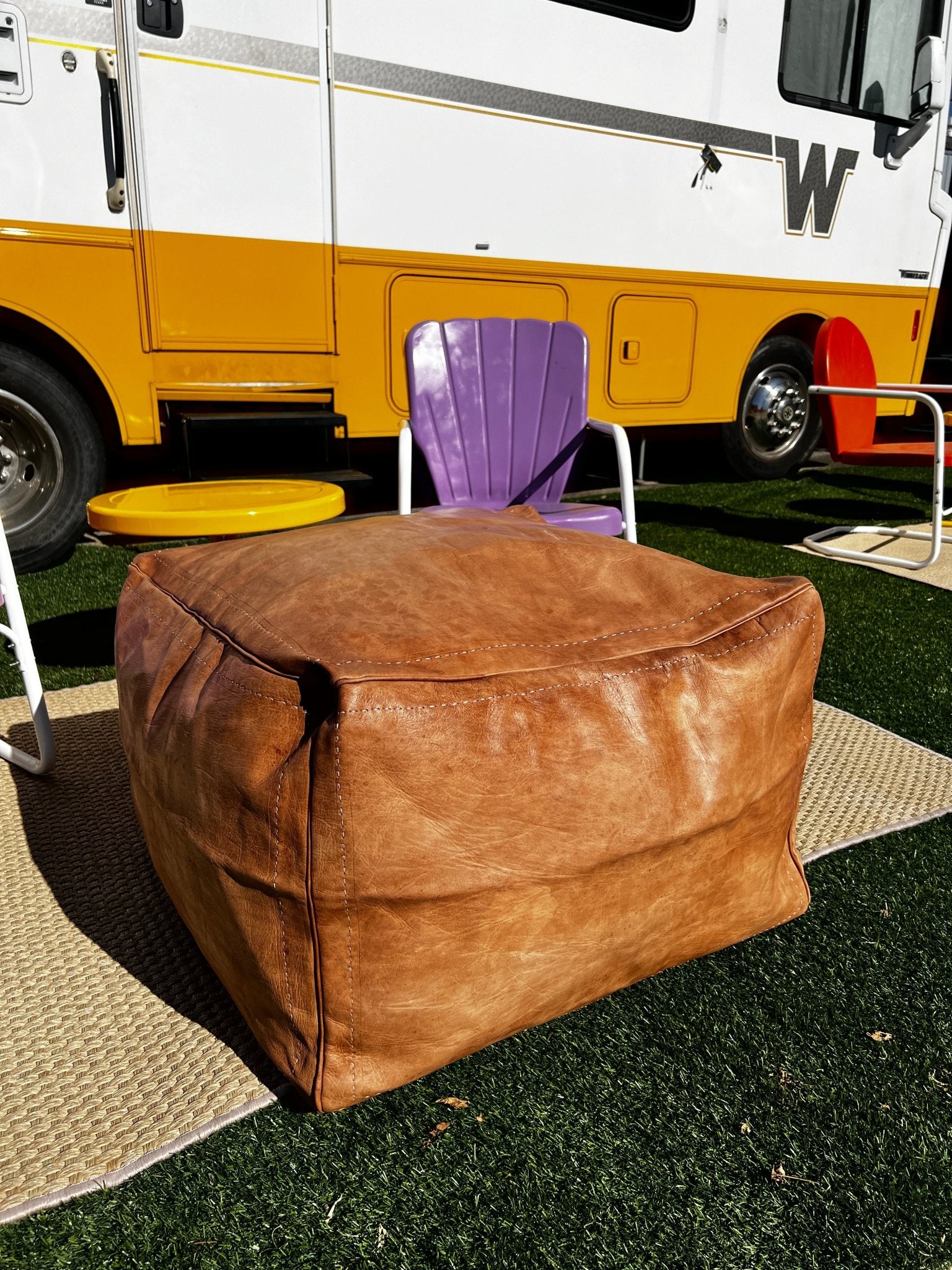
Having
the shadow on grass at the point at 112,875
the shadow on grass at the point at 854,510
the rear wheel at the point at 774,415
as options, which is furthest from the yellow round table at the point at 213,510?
the rear wheel at the point at 774,415

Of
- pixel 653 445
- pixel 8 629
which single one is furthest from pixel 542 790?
pixel 653 445

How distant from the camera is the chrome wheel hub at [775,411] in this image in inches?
199

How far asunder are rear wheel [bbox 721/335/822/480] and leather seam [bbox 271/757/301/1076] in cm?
448

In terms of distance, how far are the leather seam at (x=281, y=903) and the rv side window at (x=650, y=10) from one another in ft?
12.6

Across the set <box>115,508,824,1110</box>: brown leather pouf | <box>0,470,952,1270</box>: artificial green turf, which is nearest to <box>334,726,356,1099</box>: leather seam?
<box>115,508,824,1110</box>: brown leather pouf

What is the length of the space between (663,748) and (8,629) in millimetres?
1425

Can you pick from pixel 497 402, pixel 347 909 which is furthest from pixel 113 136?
pixel 347 909

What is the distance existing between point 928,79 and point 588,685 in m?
4.97

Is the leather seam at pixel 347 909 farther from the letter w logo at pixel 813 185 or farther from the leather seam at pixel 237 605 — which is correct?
the letter w logo at pixel 813 185

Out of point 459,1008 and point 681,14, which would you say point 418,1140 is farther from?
point 681,14

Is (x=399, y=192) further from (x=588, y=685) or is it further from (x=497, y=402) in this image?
(x=588, y=685)

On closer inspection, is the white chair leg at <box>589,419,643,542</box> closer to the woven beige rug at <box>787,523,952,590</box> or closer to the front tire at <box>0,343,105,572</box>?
the woven beige rug at <box>787,523,952,590</box>

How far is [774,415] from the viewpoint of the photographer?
517 cm

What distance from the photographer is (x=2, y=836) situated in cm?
172
